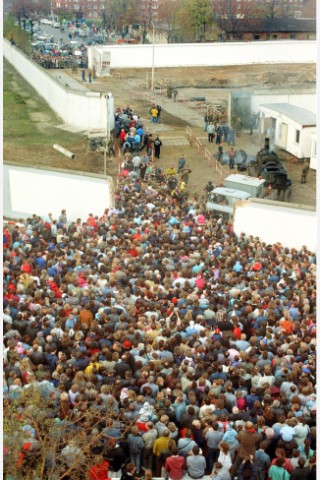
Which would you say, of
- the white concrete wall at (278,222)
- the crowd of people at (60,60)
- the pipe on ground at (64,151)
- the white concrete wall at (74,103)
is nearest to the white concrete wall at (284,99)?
the white concrete wall at (74,103)

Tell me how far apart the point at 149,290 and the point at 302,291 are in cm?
283

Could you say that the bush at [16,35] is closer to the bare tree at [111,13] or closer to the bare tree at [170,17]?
the bare tree at [170,17]

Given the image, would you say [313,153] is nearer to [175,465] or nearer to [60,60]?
[175,465]

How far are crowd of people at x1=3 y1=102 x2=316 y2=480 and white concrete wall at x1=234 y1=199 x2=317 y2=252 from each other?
1723 millimetres

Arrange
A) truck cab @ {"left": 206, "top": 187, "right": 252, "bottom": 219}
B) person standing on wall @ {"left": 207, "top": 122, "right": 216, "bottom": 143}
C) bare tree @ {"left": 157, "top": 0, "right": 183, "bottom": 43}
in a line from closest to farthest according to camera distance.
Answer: truck cab @ {"left": 206, "top": 187, "right": 252, "bottom": 219} → person standing on wall @ {"left": 207, "top": 122, "right": 216, "bottom": 143} → bare tree @ {"left": 157, "top": 0, "right": 183, "bottom": 43}

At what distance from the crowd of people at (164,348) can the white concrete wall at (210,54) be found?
31209mm

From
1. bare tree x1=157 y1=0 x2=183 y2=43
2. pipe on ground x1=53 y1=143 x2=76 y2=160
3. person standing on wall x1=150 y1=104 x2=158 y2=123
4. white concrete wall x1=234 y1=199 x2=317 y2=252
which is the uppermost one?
bare tree x1=157 y1=0 x2=183 y2=43

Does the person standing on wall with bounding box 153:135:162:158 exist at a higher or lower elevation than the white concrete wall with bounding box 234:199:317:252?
higher

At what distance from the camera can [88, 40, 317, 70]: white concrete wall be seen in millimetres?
49344

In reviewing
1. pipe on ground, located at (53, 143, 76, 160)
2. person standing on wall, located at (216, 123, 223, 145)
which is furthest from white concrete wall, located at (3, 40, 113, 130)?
person standing on wall, located at (216, 123, 223, 145)

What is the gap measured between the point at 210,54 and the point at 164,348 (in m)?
40.3

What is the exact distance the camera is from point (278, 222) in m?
21.0

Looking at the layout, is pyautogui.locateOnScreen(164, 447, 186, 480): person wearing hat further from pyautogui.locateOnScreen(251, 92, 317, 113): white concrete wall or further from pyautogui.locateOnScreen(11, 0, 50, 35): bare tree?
pyautogui.locateOnScreen(11, 0, 50, 35): bare tree

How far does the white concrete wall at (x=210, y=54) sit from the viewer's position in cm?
4934
